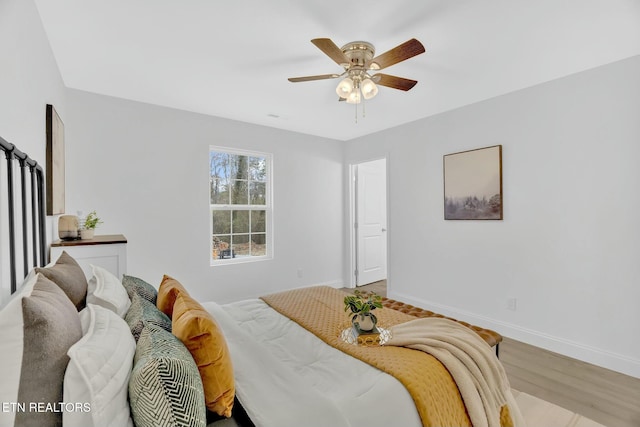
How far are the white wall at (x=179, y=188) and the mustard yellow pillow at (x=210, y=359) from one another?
267cm

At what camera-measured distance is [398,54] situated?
1.93m

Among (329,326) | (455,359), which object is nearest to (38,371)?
(329,326)

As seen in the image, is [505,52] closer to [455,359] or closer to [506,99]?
[506,99]

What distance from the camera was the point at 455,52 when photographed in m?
2.29

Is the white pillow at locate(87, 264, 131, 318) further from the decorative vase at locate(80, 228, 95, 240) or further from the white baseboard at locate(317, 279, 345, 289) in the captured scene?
the white baseboard at locate(317, 279, 345, 289)

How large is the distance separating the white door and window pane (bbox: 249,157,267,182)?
5.28 ft

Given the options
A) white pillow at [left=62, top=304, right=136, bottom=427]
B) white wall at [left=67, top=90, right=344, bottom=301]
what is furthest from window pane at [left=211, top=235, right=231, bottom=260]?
white pillow at [left=62, top=304, right=136, bottom=427]

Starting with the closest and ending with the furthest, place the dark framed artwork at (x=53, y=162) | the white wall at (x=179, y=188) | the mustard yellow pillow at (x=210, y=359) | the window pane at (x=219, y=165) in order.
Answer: the mustard yellow pillow at (x=210, y=359) < the dark framed artwork at (x=53, y=162) < the white wall at (x=179, y=188) < the window pane at (x=219, y=165)

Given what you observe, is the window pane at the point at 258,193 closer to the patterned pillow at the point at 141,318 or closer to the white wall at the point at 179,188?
the white wall at the point at 179,188

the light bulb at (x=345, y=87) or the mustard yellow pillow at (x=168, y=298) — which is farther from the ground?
the light bulb at (x=345, y=87)

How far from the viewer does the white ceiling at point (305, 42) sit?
1815 mm

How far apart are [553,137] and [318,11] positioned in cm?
249

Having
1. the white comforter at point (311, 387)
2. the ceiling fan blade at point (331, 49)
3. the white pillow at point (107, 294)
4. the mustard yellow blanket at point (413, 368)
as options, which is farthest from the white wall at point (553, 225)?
the white pillow at point (107, 294)

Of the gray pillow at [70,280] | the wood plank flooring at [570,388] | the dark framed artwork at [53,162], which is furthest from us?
the dark framed artwork at [53,162]
